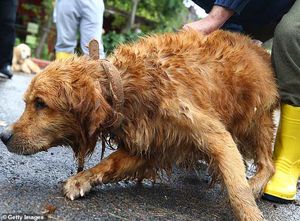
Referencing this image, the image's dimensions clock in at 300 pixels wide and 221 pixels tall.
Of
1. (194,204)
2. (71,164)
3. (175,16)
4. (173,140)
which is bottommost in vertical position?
(175,16)

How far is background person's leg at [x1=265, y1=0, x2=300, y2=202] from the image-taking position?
3666 mm

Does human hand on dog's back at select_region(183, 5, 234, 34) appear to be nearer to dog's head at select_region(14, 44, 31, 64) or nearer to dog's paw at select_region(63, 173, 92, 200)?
dog's paw at select_region(63, 173, 92, 200)

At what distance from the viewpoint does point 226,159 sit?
3090 millimetres

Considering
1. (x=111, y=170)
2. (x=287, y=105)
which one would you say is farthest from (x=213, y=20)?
(x=111, y=170)

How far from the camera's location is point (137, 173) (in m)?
3.45

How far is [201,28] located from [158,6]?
545 inches

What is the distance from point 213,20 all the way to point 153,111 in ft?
3.87

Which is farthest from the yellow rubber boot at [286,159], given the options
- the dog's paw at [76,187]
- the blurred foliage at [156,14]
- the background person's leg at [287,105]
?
the blurred foliage at [156,14]

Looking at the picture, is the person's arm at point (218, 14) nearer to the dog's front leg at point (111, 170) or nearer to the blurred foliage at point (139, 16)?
the dog's front leg at point (111, 170)

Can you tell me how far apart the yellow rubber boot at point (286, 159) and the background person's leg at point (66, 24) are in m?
4.61

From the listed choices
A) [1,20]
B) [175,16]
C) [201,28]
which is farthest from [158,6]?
[201,28]

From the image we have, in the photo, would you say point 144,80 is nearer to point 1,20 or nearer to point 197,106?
point 197,106

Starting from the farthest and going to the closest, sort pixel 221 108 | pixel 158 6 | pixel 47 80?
pixel 158 6
pixel 221 108
pixel 47 80

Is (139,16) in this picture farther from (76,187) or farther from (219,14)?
(76,187)
